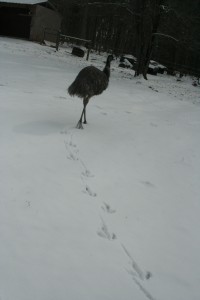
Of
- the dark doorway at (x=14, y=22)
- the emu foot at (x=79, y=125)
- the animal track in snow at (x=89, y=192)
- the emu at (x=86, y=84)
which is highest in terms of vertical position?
the dark doorway at (x=14, y=22)

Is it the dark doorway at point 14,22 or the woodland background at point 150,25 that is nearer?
the woodland background at point 150,25

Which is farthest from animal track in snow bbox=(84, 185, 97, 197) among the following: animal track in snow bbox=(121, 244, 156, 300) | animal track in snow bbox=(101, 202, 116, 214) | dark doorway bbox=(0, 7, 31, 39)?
dark doorway bbox=(0, 7, 31, 39)

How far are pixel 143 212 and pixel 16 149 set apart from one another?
95.6 inches

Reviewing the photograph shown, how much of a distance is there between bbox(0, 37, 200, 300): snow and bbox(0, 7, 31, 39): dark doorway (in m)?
22.9

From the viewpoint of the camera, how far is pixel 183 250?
4.41m

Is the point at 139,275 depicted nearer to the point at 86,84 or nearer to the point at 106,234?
the point at 106,234

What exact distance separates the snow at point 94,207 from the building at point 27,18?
2141cm

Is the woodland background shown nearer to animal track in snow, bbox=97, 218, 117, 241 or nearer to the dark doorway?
the dark doorway

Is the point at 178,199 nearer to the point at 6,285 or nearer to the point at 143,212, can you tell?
the point at 143,212

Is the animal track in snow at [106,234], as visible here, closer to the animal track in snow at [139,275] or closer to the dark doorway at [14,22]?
the animal track in snow at [139,275]

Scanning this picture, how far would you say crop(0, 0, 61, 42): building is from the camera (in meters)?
28.7

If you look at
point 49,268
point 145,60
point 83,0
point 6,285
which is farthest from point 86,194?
point 83,0

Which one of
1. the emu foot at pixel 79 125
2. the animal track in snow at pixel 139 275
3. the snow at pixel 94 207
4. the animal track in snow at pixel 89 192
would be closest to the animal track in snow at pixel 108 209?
the snow at pixel 94 207

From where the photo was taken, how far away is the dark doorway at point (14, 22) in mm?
30594
